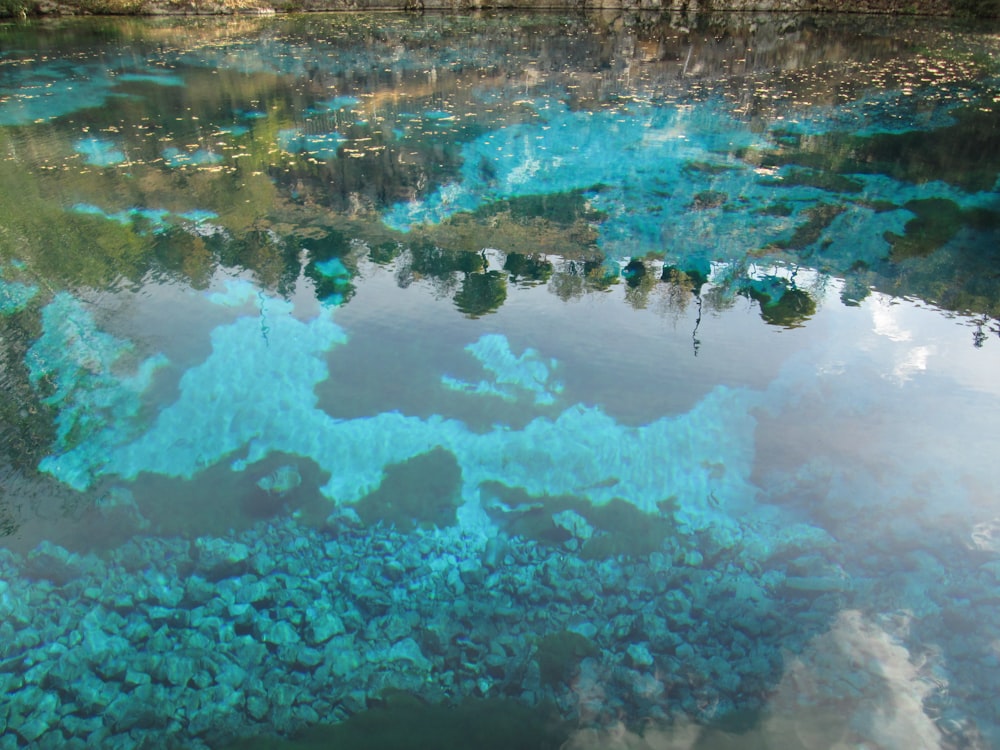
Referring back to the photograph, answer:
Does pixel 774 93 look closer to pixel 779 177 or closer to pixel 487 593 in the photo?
pixel 779 177

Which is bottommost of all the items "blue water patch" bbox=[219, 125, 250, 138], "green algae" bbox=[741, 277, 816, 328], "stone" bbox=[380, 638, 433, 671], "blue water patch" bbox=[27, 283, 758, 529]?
"stone" bbox=[380, 638, 433, 671]

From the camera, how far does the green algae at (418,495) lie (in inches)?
230

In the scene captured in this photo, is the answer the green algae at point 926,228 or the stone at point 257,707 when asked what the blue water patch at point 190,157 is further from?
the green algae at point 926,228

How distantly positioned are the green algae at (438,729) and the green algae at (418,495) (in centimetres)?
165

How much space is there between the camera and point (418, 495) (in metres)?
6.08

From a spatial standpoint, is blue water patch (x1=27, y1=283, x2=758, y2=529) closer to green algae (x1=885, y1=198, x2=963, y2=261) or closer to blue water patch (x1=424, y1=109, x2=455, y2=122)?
green algae (x1=885, y1=198, x2=963, y2=261)

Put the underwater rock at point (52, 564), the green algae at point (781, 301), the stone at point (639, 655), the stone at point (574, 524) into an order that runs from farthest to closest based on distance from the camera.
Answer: the green algae at point (781, 301), the stone at point (574, 524), the underwater rock at point (52, 564), the stone at point (639, 655)

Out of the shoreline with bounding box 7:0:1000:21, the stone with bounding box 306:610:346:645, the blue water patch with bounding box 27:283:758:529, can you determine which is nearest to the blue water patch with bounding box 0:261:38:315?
the blue water patch with bounding box 27:283:758:529

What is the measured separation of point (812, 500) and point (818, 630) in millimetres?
1393

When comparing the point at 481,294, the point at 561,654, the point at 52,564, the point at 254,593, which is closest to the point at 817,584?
the point at 561,654

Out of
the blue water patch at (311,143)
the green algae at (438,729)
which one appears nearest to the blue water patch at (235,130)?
the blue water patch at (311,143)

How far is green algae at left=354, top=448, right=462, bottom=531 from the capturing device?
5.84 metres

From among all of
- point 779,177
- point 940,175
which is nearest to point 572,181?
point 779,177

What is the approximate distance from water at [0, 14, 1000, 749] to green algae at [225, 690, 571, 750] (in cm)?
2
